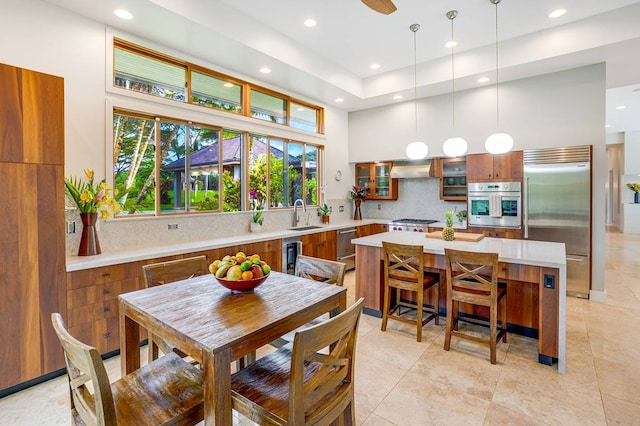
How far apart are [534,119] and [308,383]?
5127 millimetres

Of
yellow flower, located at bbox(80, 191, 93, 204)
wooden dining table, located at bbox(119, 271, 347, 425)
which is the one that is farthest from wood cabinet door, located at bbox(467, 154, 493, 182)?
yellow flower, located at bbox(80, 191, 93, 204)

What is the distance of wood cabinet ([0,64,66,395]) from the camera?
2273 millimetres

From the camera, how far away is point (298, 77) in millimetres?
4734

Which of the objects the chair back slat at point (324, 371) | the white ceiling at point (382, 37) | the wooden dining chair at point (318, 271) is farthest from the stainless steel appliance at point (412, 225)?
the chair back slat at point (324, 371)

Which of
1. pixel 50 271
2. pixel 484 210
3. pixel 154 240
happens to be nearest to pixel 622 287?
pixel 484 210

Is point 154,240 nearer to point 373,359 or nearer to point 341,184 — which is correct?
point 373,359

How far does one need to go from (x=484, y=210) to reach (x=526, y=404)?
336 centimetres

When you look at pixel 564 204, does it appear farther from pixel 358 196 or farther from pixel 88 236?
pixel 88 236

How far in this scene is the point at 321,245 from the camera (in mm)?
5113

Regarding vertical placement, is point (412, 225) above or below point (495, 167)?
below

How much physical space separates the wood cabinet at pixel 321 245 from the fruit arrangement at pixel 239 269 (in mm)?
2757

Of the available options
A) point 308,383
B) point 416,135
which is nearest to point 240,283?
point 308,383

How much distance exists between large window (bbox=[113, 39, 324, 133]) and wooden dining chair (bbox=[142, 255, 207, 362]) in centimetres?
226

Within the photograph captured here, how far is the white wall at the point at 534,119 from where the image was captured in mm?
4289
